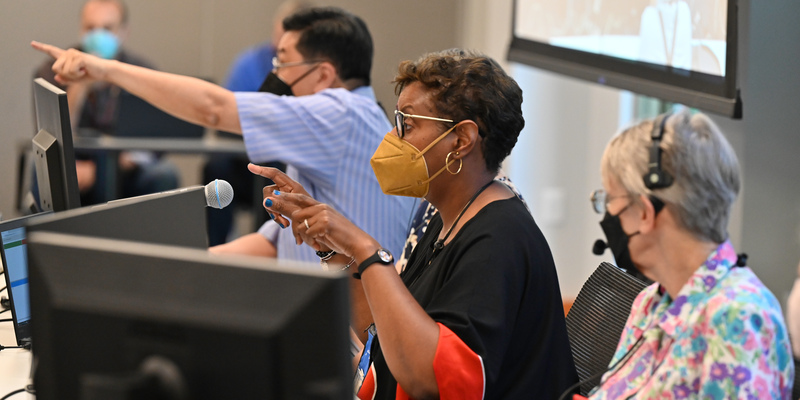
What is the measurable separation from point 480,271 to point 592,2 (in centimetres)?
205

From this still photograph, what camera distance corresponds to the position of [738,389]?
1.03 m

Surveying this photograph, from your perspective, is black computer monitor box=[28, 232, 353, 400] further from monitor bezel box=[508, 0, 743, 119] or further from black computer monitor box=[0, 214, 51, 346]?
monitor bezel box=[508, 0, 743, 119]

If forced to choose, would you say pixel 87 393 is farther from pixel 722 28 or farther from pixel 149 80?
pixel 722 28

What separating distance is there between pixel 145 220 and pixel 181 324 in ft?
1.43

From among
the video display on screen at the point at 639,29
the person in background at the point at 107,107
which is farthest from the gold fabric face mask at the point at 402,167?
the person in background at the point at 107,107

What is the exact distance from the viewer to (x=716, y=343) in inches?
41.7

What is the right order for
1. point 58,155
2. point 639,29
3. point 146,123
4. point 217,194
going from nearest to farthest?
1. point 217,194
2. point 58,155
3. point 639,29
4. point 146,123

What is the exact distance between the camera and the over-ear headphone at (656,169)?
113 centimetres

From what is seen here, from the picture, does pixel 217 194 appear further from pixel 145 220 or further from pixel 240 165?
pixel 240 165

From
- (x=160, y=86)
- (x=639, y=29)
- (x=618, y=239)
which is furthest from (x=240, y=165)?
(x=618, y=239)

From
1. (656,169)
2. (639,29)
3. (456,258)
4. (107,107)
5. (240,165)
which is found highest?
(639,29)

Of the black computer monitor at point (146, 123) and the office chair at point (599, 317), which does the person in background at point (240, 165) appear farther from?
the office chair at point (599, 317)

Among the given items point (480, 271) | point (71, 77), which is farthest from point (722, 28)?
point (71, 77)

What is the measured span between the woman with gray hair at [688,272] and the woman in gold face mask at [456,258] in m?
0.23
